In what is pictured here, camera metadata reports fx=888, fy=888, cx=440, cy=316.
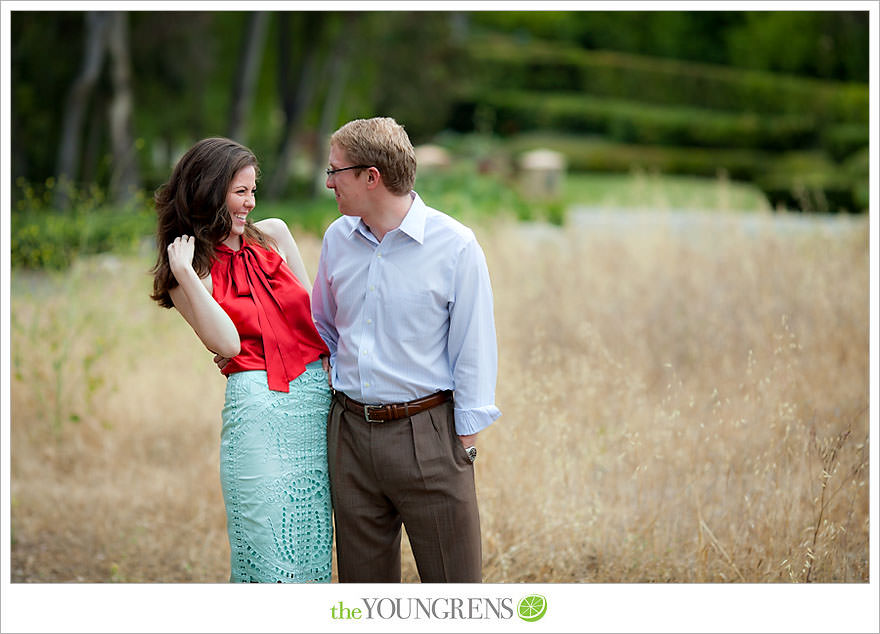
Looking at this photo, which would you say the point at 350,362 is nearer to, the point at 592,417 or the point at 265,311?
the point at 265,311

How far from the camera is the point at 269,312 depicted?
8.34 ft

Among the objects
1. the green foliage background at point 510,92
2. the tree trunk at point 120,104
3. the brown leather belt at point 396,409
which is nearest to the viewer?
the brown leather belt at point 396,409

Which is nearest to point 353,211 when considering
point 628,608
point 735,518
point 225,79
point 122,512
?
point 628,608

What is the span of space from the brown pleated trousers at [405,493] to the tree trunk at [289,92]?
12.7 m

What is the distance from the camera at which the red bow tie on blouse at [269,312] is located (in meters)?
2.50

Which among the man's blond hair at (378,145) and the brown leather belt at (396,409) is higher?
the man's blond hair at (378,145)

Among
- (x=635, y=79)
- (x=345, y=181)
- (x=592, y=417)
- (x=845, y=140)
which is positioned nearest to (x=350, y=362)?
(x=345, y=181)

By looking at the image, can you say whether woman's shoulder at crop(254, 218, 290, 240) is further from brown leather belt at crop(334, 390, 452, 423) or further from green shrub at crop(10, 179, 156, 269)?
green shrub at crop(10, 179, 156, 269)

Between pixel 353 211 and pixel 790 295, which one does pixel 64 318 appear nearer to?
pixel 353 211

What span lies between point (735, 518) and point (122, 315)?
3.87 meters

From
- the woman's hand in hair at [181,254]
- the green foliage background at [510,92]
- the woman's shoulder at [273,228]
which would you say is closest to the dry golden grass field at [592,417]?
the woman's shoulder at [273,228]

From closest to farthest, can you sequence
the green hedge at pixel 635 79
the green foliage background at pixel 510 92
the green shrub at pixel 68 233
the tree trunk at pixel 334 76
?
the green shrub at pixel 68 233, the green foliage background at pixel 510 92, the tree trunk at pixel 334 76, the green hedge at pixel 635 79

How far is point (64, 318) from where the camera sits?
17.5 ft

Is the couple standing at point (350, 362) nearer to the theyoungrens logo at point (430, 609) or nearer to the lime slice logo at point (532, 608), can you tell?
the theyoungrens logo at point (430, 609)
